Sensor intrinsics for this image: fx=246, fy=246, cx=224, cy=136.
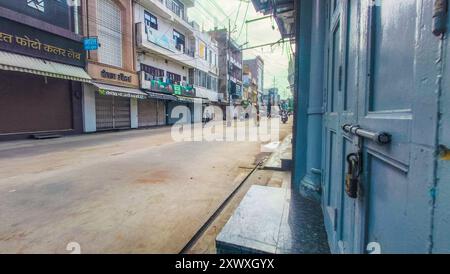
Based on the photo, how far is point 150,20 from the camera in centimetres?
2117

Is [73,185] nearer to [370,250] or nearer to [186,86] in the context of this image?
[370,250]

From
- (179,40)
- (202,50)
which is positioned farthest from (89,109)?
(202,50)

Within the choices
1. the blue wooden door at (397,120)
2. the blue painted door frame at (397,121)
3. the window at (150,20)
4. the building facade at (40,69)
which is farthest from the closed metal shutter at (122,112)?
the blue wooden door at (397,120)

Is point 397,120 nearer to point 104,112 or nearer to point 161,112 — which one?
point 104,112

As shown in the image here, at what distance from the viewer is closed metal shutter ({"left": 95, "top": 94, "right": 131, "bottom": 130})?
652 inches

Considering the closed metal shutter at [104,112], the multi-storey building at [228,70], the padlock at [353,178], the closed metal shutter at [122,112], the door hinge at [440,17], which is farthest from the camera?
the multi-storey building at [228,70]

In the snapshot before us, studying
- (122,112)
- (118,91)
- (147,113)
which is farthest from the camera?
(147,113)

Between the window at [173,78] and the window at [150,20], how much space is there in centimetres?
441

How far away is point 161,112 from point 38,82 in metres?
11.8

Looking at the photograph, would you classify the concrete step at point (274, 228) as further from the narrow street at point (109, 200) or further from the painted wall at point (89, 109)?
the painted wall at point (89, 109)

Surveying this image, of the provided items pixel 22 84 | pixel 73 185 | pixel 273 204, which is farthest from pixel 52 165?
pixel 22 84

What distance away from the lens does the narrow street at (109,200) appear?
270 cm

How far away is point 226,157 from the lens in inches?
311

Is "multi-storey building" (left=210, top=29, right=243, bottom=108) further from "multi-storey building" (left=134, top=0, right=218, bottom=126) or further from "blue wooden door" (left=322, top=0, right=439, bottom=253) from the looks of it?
"blue wooden door" (left=322, top=0, right=439, bottom=253)
